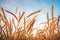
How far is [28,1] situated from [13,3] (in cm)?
9

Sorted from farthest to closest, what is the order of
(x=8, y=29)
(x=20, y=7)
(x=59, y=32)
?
(x=20, y=7) → (x=59, y=32) → (x=8, y=29)

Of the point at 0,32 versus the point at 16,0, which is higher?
the point at 16,0

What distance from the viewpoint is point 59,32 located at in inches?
28.9

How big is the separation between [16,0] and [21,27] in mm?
261

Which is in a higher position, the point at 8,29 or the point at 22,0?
the point at 22,0

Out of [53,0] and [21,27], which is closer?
[21,27]

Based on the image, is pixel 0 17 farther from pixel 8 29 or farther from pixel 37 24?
pixel 37 24

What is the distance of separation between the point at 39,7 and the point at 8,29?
1.08 ft

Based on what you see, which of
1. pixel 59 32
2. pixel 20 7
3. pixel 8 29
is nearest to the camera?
pixel 8 29

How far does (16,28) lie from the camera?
0.64 metres

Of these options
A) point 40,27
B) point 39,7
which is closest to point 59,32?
point 40,27

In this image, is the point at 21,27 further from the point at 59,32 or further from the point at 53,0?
the point at 53,0

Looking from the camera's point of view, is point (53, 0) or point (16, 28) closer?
point (16, 28)

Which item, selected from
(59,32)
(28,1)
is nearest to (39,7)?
(28,1)
